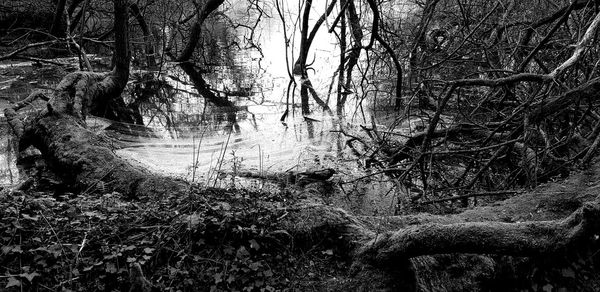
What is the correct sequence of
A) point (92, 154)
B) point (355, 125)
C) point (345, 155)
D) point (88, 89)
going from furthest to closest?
point (355, 125) → point (88, 89) → point (345, 155) → point (92, 154)

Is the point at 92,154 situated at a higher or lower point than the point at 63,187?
higher

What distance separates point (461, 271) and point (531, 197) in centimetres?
102

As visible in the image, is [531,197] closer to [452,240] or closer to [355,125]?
[452,240]

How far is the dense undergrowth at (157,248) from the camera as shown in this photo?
2.69 metres

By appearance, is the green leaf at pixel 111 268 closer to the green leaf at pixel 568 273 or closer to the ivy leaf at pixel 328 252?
the ivy leaf at pixel 328 252

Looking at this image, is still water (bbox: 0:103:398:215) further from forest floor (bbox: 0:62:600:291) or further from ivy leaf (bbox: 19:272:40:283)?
ivy leaf (bbox: 19:272:40:283)

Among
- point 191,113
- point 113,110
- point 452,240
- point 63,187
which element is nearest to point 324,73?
point 191,113

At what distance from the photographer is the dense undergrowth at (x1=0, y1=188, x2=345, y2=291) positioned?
2689 millimetres

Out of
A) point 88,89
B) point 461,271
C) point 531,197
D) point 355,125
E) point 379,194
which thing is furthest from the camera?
point 355,125

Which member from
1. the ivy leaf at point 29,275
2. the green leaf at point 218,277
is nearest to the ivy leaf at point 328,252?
the green leaf at point 218,277

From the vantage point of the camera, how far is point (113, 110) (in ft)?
30.8

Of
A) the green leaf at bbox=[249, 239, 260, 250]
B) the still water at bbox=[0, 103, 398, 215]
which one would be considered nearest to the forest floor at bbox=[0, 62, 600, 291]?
the green leaf at bbox=[249, 239, 260, 250]

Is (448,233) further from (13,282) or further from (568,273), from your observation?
(13,282)

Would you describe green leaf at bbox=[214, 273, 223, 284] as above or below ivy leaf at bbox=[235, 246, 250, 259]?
below
